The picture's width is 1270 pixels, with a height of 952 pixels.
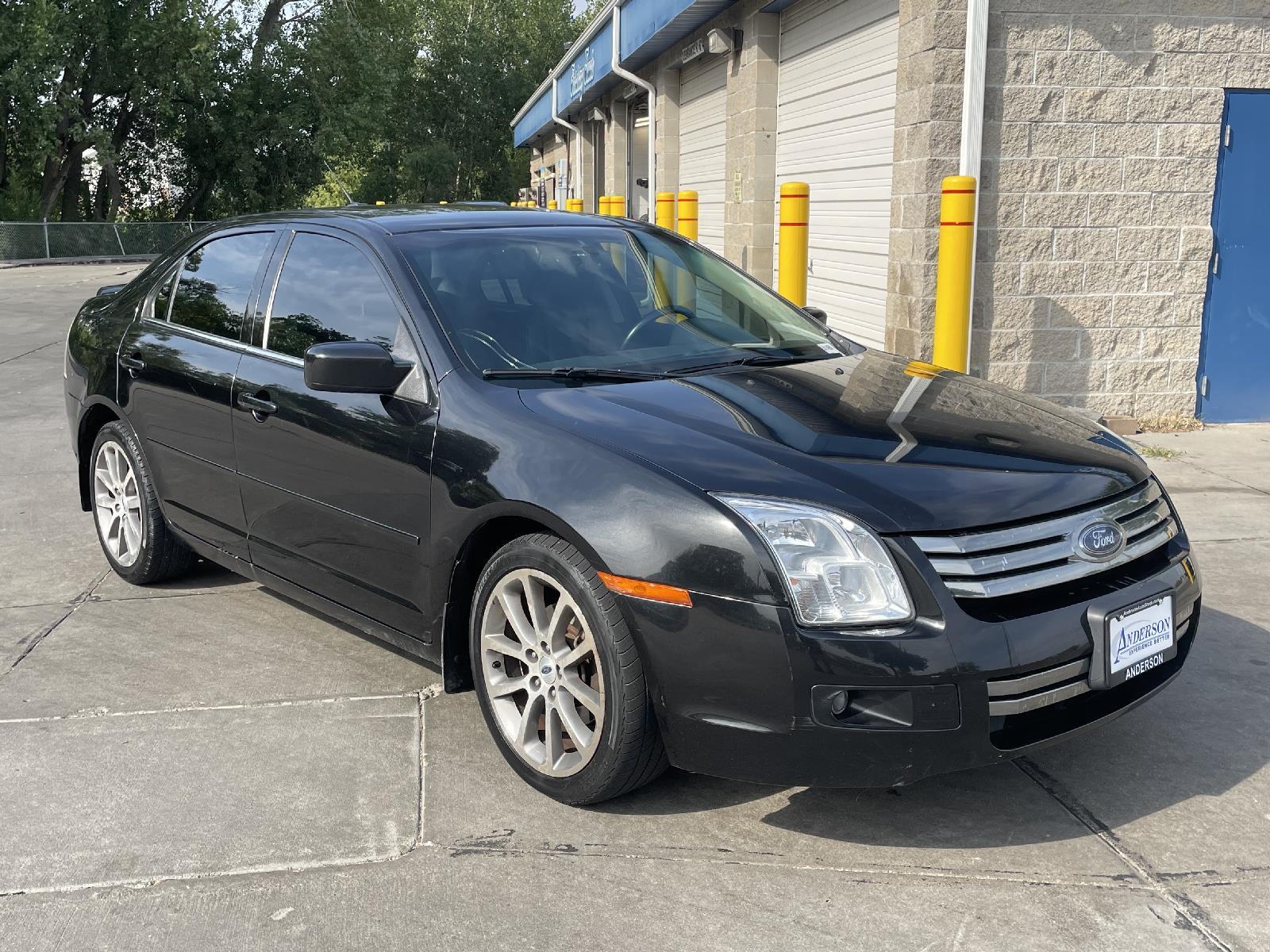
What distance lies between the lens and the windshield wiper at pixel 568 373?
379 cm

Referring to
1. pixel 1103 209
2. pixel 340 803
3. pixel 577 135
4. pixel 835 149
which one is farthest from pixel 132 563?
pixel 577 135

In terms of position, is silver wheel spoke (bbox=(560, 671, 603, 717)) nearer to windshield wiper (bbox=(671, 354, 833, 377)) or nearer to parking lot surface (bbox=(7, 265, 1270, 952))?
parking lot surface (bbox=(7, 265, 1270, 952))

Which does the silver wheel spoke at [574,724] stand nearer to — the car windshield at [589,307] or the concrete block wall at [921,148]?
the car windshield at [589,307]

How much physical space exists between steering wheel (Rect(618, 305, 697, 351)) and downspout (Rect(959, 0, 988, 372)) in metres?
4.03

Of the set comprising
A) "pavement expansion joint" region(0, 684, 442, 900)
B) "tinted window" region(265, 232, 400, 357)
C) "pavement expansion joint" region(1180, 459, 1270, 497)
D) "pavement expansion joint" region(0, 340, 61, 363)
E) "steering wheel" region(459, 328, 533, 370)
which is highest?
"tinted window" region(265, 232, 400, 357)

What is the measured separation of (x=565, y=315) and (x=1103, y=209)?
18.4 ft

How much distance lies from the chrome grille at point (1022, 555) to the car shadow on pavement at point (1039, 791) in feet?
1.55

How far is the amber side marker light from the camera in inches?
120

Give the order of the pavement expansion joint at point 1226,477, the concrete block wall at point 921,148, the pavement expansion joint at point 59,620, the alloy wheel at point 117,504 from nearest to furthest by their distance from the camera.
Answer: the pavement expansion joint at point 59,620, the alloy wheel at point 117,504, the pavement expansion joint at point 1226,477, the concrete block wall at point 921,148

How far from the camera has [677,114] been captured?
57.5ft

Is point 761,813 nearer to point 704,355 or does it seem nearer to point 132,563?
point 704,355

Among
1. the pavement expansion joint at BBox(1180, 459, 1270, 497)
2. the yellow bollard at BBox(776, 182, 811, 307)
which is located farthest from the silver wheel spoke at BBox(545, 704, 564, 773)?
the yellow bollard at BBox(776, 182, 811, 307)

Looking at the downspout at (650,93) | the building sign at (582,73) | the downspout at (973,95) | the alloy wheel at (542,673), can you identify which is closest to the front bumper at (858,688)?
the alloy wheel at (542,673)

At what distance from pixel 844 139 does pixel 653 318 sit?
6.97 meters
